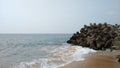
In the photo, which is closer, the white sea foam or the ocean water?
the white sea foam

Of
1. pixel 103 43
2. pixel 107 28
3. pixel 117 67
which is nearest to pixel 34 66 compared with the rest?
pixel 117 67

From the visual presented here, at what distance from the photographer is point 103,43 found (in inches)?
1216

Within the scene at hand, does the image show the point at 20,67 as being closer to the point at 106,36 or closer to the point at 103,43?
the point at 103,43

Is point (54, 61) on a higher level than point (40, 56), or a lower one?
higher

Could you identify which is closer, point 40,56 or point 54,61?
point 54,61

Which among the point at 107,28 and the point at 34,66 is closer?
the point at 34,66

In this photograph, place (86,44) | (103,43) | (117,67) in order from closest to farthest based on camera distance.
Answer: (117,67), (103,43), (86,44)

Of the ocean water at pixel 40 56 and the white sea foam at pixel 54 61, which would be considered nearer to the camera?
the white sea foam at pixel 54 61

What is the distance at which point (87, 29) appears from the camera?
41000 millimetres

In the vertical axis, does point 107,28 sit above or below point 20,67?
above

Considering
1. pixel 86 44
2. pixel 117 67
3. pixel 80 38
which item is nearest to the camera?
pixel 117 67

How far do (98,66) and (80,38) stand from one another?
84.8 feet

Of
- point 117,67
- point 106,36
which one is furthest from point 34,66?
point 106,36

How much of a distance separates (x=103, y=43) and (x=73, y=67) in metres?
18.9
